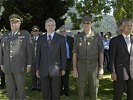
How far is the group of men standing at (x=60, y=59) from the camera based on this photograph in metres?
7.74

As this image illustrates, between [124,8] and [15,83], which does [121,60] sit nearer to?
[15,83]

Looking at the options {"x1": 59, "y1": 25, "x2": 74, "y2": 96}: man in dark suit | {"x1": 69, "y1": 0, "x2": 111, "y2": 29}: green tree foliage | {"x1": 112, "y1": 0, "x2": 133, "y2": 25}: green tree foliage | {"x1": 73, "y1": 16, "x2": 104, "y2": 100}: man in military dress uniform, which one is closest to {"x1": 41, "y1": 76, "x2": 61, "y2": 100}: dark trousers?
{"x1": 73, "y1": 16, "x2": 104, "y2": 100}: man in military dress uniform

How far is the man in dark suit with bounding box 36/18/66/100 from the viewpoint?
7.86 meters

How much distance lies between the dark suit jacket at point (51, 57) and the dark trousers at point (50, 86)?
118mm

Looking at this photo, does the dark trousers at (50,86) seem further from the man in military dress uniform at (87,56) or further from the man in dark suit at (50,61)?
the man in military dress uniform at (87,56)

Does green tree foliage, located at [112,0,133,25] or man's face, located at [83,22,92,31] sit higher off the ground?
green tree foliage, located at [112,0,133,25]

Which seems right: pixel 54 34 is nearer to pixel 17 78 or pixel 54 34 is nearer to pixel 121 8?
pixel 17 78

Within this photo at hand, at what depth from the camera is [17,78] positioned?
8031 millimetres

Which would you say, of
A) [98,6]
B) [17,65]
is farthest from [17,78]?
[98,6]

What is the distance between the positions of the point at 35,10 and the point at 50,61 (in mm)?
13936

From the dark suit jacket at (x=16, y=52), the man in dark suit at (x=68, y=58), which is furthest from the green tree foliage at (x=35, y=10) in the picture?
the dark suit jacket at (x=16, y=52)

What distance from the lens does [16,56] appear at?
8039mm

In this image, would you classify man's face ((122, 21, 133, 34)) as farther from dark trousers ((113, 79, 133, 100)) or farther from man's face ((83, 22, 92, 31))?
dark trousers ((113, 79, 133, 100))

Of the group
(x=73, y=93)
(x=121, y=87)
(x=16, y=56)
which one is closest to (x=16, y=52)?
(x=16, y=56)
